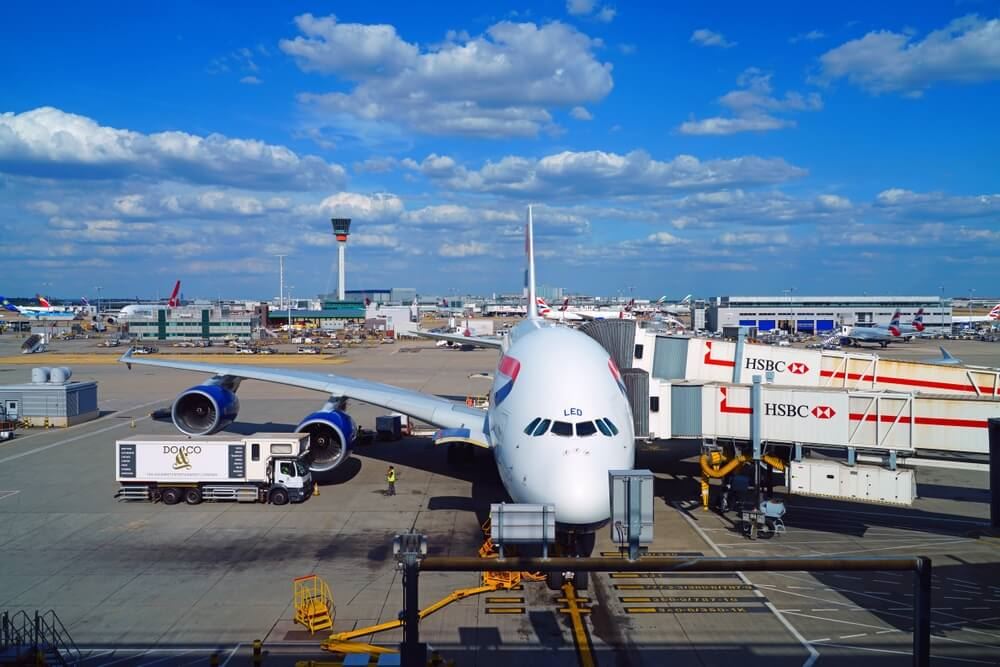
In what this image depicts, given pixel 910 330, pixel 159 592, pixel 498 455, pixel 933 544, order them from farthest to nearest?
pixel 910 330, pixel 933 544, pixel 498 455, pixel 159 592

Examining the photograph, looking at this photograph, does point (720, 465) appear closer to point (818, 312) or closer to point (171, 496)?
point (171, 496)

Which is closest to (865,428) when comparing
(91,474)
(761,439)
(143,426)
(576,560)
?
(761,439)

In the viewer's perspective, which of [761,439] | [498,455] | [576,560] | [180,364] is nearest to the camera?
[576,560]

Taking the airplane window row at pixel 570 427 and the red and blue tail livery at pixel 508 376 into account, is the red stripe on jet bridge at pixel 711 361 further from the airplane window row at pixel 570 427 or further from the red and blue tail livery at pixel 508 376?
the airplane window row at pixel 570 427

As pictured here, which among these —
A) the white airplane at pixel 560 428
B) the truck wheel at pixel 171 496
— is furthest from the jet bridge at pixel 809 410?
the truck wheel at pixel 171 496

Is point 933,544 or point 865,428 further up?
point 865,428

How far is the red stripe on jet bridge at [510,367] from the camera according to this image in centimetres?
1725

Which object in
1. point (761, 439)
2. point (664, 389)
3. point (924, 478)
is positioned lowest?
point (924, 478)

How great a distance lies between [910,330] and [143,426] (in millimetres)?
100865

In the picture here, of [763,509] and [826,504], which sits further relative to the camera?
[826,504]

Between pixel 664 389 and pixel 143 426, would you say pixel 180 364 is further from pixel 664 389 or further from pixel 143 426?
pixel 664 389

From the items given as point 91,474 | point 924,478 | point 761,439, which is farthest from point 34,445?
point 924,478

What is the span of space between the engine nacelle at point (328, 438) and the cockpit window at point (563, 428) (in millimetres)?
11170

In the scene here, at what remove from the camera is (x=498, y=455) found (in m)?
16.4
